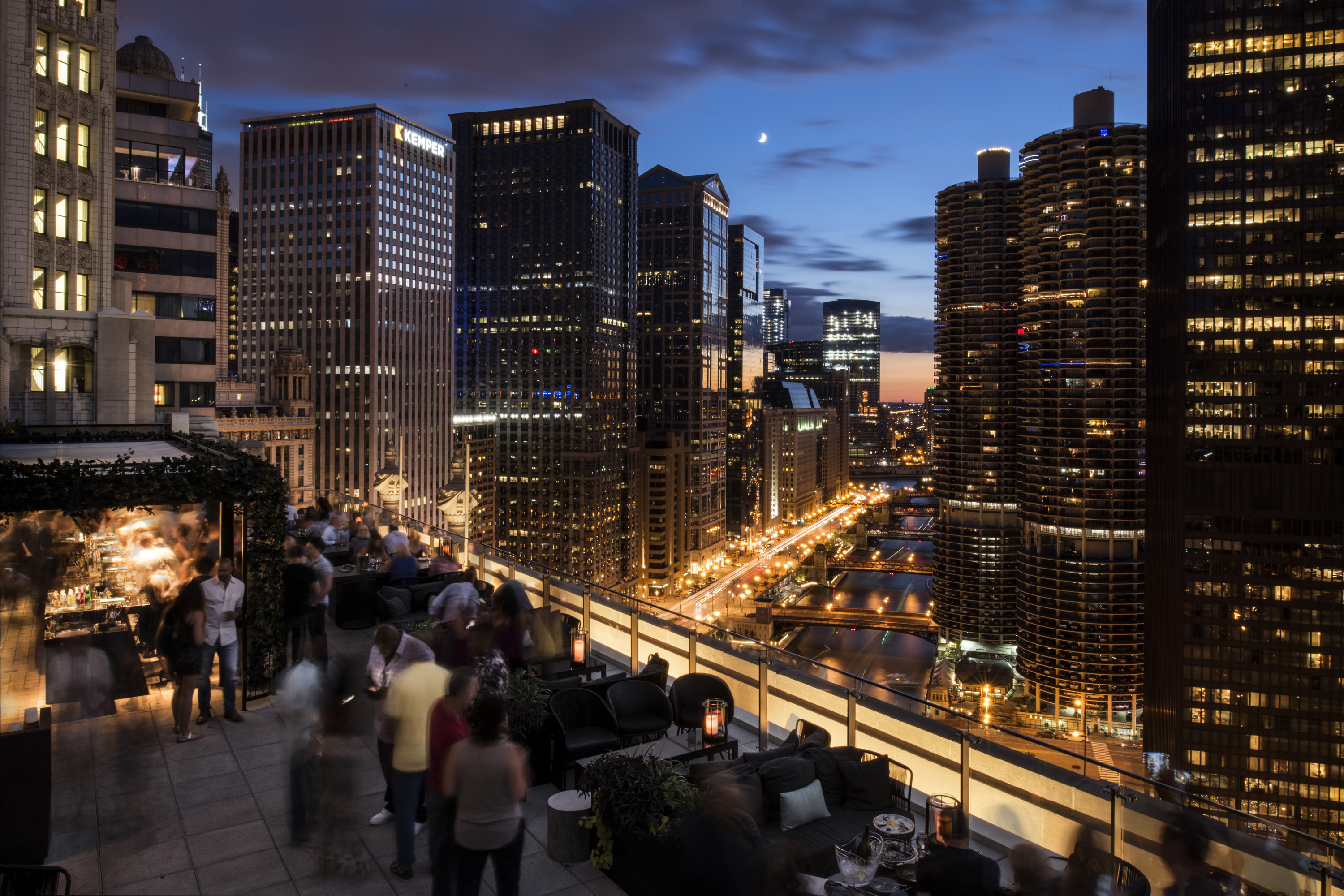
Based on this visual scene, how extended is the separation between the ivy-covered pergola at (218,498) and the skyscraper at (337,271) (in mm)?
125269

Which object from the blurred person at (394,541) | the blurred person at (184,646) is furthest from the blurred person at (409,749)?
the blurred person at (394,541)

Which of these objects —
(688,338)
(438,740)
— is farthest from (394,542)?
(688,338)

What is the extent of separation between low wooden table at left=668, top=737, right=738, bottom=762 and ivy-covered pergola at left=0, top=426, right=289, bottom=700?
17.4 feet

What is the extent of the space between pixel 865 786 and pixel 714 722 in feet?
5.42

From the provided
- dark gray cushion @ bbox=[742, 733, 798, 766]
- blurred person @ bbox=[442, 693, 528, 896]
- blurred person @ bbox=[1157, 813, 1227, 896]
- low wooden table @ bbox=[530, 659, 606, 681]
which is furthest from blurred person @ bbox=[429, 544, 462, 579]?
blurred person @ bbox=[1157, 813, 1227, 896]

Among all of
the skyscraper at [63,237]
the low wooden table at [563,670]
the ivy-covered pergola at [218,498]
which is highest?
the skyscraper at [63,237]

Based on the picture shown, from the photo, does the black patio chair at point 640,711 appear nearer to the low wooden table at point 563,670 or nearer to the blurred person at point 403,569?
the low wooden table at point 563,670

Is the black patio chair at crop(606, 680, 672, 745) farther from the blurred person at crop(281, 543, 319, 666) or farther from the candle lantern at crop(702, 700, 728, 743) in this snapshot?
the blurred person at crop(281, 543, 319, 666)

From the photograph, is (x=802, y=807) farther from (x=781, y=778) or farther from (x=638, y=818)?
(x=638, y=818)

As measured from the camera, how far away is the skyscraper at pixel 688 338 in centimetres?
16162

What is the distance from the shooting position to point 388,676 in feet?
22.4

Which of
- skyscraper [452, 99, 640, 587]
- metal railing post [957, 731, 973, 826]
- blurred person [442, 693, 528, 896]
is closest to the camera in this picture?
blurred person [442, 693, 528, 896]

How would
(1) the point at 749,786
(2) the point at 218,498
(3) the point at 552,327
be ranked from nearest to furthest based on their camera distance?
(1) the point at 749,786
(2) the point at 218,498
(3) the point at 552,327

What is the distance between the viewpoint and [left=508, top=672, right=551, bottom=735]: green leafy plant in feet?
24.1
